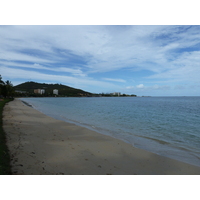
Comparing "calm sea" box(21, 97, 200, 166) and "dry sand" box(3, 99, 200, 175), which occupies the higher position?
"dry sand" box(3, 99, 200, 175)

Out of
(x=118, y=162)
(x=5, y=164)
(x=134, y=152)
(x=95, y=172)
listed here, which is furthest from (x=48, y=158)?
(x=134, y=152)

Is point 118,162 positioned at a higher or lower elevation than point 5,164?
lower

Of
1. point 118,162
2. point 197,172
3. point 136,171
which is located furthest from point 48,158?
point 197,172

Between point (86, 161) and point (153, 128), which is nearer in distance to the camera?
point (86, 161)

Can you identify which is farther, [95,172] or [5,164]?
[95,172]

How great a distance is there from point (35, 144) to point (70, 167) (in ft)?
11.2

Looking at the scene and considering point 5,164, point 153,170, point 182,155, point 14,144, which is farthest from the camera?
point 182,155

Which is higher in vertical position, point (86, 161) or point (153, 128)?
point (86, 161)

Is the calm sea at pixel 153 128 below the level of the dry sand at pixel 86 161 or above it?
below

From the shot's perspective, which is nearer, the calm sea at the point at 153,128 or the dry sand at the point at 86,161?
the dry sand at the point at 86,161

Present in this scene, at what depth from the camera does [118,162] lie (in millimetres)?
6348

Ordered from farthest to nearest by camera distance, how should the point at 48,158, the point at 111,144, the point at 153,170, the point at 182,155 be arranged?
the point at 111,144 → the point at 182,155 → the point at 48,158 → the point at 153,170

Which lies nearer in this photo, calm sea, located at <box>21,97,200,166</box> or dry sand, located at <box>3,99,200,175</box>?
dry sand, located at <box>3,99,200,175</box>

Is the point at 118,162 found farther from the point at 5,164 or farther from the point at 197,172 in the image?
the point at 5,164
